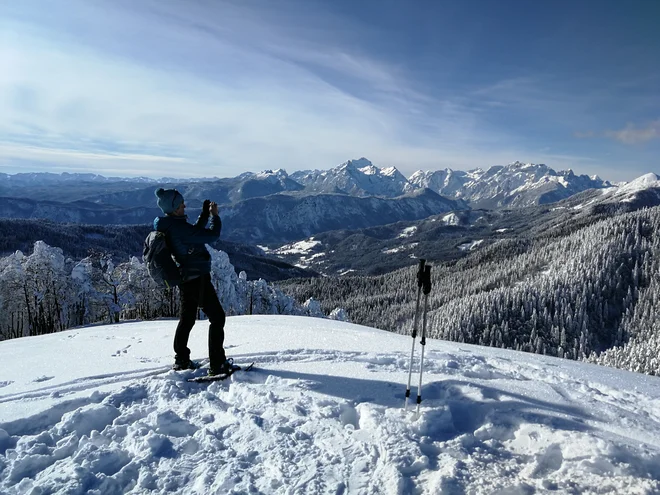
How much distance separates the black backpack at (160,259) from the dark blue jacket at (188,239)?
115 millimetres

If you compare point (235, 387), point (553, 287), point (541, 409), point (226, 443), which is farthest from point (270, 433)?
point (553, 287)

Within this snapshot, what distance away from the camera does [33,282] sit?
143 ft

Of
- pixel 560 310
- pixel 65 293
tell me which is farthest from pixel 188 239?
pixel 560 310

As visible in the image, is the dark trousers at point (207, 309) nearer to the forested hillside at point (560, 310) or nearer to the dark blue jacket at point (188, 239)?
the dark blue jacket at point (188, 239)

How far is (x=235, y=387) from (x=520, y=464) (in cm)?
456

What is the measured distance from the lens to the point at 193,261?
724 centimetres

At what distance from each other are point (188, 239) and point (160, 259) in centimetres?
62

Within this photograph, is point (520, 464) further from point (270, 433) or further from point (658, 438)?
point (270, 433)

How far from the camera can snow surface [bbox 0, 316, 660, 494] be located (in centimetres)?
431

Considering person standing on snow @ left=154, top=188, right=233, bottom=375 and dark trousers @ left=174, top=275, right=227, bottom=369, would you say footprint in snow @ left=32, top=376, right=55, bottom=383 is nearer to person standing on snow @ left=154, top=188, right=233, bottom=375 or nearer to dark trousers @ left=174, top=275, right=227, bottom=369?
person standing on snow @ left=154, top=188, right=233, bottom=375

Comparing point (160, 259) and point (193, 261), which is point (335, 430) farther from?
point (160, 259)

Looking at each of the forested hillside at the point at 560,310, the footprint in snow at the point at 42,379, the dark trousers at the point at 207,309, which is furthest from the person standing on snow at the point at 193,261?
the forested hillside at the point at 560,310

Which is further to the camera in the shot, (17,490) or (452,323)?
(452,323)

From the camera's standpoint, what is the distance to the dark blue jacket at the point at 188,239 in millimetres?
7012
